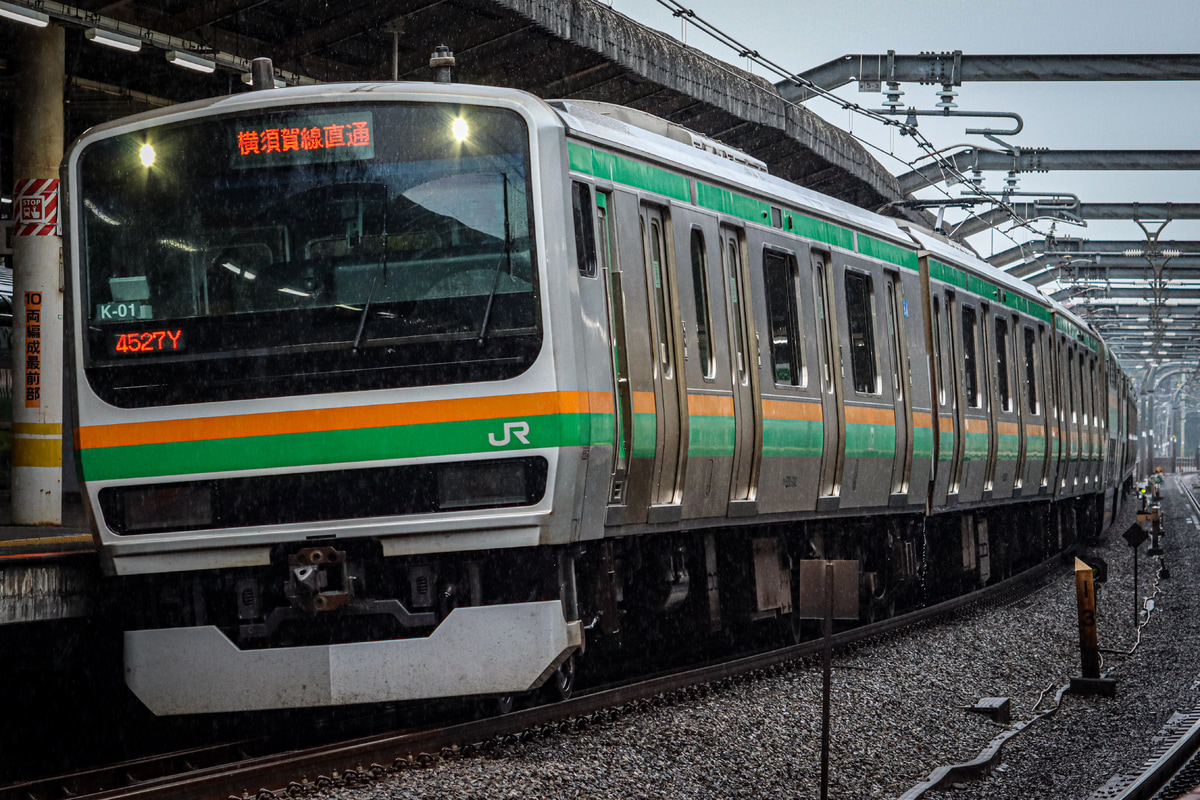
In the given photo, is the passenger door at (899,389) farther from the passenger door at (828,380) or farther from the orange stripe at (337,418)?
the orange stripe at (337,418)

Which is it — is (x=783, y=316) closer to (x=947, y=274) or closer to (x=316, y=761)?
(x=947, y=274)

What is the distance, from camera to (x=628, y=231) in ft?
27.0

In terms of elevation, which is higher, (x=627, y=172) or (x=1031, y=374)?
(x=627, y=172)

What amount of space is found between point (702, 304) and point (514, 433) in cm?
230

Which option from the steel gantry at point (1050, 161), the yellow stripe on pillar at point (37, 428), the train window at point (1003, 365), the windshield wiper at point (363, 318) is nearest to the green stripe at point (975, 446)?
the train window at point (1003, 365)

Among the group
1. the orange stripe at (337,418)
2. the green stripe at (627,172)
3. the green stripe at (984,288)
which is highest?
the green stripe at (984,288)

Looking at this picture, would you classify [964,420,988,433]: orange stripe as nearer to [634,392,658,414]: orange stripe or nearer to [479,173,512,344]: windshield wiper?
[634,392,658,414]: orange stripe

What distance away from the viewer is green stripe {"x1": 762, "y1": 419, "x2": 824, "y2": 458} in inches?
386

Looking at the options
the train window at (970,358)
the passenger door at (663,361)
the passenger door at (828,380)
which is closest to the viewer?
the passenger door at (663,361)

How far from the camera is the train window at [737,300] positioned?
9461 millimetres

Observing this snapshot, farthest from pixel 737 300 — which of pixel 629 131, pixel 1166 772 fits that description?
pixel 1166 772

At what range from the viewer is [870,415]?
11.7 metres

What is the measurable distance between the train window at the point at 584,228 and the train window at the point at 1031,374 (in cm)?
1098

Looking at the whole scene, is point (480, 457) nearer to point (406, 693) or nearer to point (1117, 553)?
point (406, 693)
